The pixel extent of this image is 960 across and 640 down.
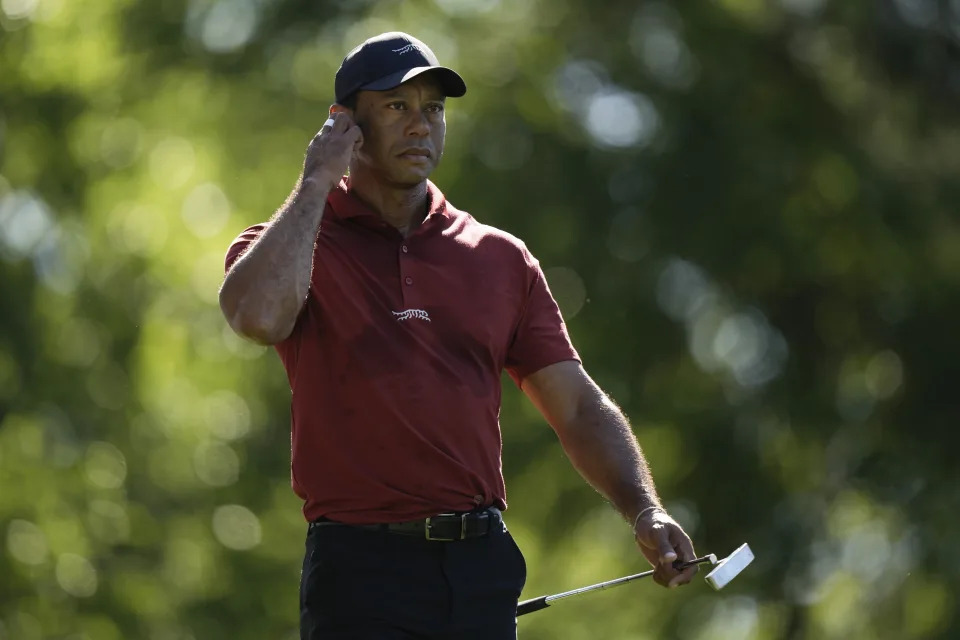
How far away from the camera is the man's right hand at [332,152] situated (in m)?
4.71

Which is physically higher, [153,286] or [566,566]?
[153,286]

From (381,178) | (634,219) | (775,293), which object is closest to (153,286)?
(634,219)

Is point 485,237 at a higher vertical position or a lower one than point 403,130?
lower

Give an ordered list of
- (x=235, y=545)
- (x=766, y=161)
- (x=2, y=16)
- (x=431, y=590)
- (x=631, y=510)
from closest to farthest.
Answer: (x=431, y=590) → (x=631, y=510) → (x=766, y=161) → (x=235, y=545) → (x=2, y=16)

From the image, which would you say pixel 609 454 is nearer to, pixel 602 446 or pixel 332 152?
pixel 602 446

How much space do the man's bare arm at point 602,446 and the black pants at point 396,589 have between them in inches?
17.6

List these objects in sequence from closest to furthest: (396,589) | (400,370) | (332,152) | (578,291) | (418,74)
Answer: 1. (396,589)
2. (400,370)
3. (332,152)
4. (418,74)
5. (578,291)

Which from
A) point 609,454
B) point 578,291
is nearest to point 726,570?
point 609,454

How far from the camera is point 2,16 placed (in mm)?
16875

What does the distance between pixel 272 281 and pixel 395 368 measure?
36 centimetres

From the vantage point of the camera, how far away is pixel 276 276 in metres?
4.48

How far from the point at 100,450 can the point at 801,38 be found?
22.2ft

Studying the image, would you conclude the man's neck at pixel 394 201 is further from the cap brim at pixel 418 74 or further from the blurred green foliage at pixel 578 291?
the blurred green foliage at pixel 578 291

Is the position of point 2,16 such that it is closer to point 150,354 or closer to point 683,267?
point 150,354
